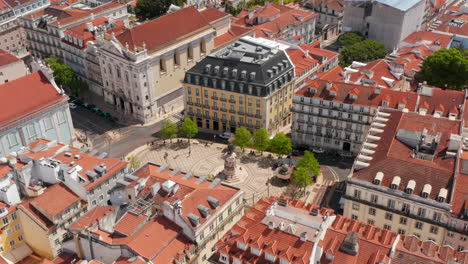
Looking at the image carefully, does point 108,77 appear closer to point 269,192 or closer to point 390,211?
point 269,192

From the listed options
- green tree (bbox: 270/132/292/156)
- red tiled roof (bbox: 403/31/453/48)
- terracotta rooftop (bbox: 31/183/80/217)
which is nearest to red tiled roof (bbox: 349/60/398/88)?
green tree (bbox: 270/132/292/156)

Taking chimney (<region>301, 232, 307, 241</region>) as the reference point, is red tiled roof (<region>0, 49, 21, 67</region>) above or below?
below

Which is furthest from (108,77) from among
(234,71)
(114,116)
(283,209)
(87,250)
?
(283,209)

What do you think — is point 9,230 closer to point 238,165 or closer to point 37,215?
point 37,215

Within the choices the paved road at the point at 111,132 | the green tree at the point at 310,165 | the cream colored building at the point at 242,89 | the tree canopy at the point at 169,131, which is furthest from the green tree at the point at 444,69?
the paved road at the point at 111,132

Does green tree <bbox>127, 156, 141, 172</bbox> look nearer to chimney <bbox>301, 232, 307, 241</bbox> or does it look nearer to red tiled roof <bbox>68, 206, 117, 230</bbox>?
red tiled roof <bbox>68, 206, 117, 230</bbox>
